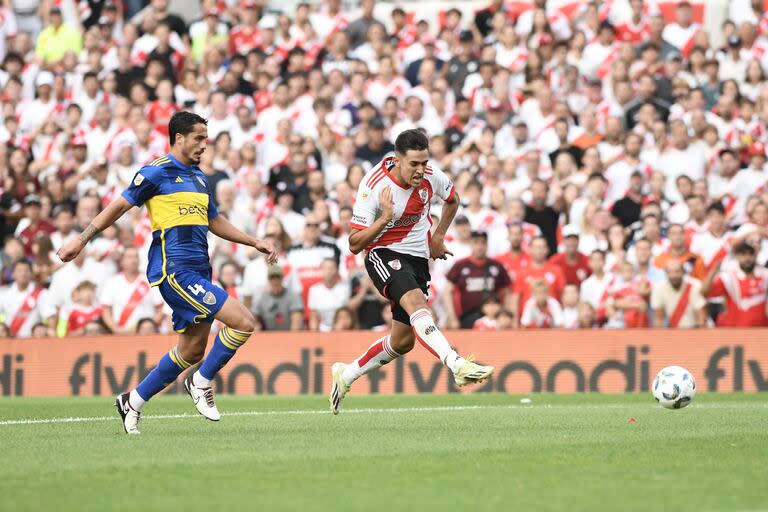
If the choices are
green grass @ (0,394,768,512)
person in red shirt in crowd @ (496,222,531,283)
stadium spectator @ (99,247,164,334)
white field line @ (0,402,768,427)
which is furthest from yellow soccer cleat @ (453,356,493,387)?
stadium spectator @ (99,247,164,334)

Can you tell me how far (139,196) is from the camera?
431 inches

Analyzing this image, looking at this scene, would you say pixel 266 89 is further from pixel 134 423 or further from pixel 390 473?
pixel 390 473

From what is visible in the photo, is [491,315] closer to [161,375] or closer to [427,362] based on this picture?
[427,362]

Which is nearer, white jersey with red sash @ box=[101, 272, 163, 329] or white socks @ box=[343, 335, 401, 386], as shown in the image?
white socks @ box=[343, 335, 401, 386]

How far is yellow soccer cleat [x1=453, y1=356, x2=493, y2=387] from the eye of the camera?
10.8 m

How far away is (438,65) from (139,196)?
13.2 m

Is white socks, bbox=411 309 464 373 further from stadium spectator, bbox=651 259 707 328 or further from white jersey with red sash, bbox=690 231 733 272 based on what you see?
white jersey with red sash, bbox=690 231 733 272

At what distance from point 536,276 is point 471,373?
8.78m

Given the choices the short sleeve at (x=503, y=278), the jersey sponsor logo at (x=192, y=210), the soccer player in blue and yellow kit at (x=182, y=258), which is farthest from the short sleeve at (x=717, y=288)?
the jersey sponsor logo at (x=192, y=210)

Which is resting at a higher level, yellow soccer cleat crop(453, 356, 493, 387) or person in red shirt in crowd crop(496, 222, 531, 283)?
person in red shirt in crowd crop(496, 222, 531, 283)

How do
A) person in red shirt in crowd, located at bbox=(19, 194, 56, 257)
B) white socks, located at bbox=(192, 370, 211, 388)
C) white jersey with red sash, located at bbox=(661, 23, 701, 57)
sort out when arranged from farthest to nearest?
white jersey with red sash, located at bbox=(661, 23, 701, 57) → person in red shirt in crowd, located at bbox=(19, 194, 56, 257) → white socks, located at bbox=(192, 370, 211, 388)

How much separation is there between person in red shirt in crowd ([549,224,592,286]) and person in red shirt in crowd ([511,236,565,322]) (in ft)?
0.31

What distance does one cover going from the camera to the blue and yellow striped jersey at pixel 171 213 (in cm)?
1101

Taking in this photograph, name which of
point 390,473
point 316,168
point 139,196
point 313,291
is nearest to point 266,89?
point 316,168
